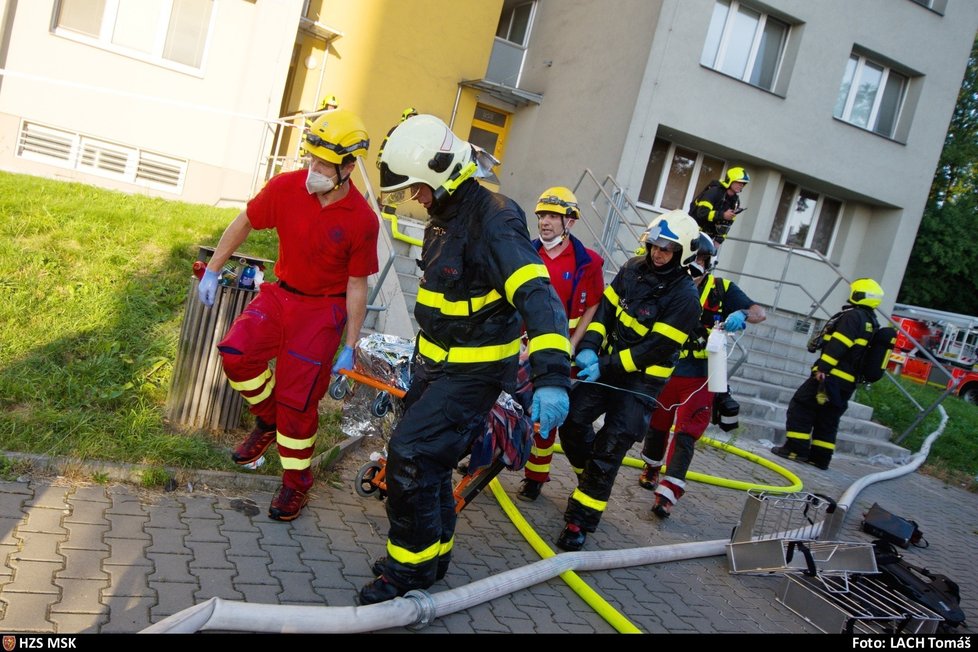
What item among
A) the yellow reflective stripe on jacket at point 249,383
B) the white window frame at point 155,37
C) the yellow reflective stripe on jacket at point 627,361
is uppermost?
the white window frame at point 155,37

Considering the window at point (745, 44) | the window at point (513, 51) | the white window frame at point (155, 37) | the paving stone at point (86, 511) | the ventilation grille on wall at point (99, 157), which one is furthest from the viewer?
the window at point (513, 51)

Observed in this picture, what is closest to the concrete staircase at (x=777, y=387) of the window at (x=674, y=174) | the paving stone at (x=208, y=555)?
the window at (x=674, y=174)

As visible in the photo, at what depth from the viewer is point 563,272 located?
17.5 feet

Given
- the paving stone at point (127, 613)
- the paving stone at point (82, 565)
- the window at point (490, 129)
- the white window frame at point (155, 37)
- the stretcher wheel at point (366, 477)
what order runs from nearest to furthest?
the paving stone at point (127, 613) → the paving stone at point (82, 565) → the stretcher wheel at point (366, 477) → the white window frame at point (155, 37) → the window at point (490, 129)

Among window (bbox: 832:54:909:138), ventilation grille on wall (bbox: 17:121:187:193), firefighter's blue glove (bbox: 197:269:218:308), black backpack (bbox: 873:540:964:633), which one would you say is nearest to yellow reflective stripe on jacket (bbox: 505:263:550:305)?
firefighter's blue glove (bbox: 197:269:218:308)

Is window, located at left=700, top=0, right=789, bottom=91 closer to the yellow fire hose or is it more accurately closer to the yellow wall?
the yellow wall

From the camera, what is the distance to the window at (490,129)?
17.5m

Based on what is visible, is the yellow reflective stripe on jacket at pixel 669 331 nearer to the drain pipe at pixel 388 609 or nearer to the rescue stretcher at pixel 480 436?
the rescue stretcher at pixel 480 436

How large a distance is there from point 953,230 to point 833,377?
82.6 feet

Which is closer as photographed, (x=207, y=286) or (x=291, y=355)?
(x=291, y=355)

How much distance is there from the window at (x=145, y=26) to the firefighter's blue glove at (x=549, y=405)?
37.7 ft

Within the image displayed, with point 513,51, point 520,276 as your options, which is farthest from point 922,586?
point 513,51

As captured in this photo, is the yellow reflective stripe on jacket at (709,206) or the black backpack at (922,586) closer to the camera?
the black backpack at (922,586)

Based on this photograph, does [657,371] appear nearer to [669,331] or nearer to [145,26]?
[669,331]
